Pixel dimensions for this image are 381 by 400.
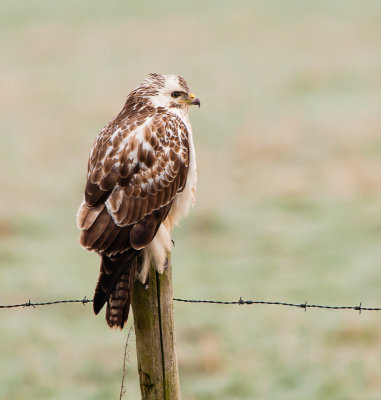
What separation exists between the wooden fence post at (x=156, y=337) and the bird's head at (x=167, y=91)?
1934mm

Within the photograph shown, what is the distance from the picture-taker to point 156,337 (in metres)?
5.02

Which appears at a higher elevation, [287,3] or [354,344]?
[287,3]

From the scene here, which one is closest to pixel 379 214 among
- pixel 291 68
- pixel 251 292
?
pixel 251 292

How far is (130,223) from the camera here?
5645mm

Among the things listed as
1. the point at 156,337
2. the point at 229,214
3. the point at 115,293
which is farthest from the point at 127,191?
the point at 229,214

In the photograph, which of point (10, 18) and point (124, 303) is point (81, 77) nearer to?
point (10, 18)

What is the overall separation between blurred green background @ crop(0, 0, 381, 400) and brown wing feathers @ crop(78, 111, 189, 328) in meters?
4.69

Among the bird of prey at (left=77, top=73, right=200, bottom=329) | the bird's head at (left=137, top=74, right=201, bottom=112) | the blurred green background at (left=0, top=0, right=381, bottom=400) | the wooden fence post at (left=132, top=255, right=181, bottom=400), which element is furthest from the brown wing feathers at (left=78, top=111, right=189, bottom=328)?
the blurred green background at (left=0, top=0, right=381, bottom=400)

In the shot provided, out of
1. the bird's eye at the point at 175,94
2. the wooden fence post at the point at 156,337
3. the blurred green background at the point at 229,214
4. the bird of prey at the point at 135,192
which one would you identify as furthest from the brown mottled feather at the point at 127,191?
the blurred green background at the point at 229,214

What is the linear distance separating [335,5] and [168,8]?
752 cm

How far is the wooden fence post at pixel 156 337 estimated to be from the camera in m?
5.03

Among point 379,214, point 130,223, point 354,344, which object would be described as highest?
point 379,214

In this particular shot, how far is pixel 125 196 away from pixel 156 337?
43.3 inches

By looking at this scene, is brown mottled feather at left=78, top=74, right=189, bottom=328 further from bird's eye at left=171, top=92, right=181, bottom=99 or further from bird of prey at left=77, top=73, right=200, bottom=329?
bird's eye at left=171, top=92, right=181, bottom=99
